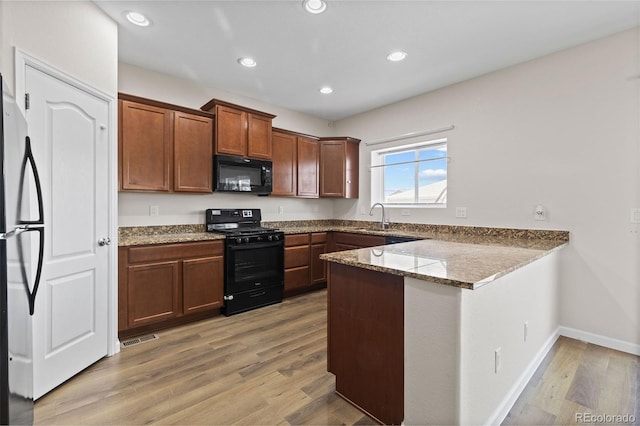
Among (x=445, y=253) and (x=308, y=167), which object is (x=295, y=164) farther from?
(x=445, y=253)

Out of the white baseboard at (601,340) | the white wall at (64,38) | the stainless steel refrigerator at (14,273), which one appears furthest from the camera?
the white baseboard at (601,340)

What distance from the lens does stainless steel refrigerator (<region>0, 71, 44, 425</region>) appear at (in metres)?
1.08

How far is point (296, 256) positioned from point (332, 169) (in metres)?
1.54

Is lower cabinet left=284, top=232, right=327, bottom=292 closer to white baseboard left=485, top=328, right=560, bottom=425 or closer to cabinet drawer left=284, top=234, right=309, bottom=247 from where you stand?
cabinet drawer left=284, top=234, right=309, bottom=247

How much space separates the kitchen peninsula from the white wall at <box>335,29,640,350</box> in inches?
42.9

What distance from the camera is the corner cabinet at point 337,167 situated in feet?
14.9

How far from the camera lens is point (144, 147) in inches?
114

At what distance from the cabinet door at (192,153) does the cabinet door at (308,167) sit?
1.38 meters

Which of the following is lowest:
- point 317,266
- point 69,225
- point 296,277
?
point 296,277

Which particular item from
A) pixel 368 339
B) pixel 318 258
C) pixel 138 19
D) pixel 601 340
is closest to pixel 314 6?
pixel 138 19

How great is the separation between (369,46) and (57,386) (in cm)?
355

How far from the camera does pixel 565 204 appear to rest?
2736 mm

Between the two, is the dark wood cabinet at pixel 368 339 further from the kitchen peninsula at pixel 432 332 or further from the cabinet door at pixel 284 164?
the cabinet door at pixel 284 164

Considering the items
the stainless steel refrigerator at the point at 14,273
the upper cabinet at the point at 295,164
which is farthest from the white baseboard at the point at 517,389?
the upper cabinet at the point at 295,164
